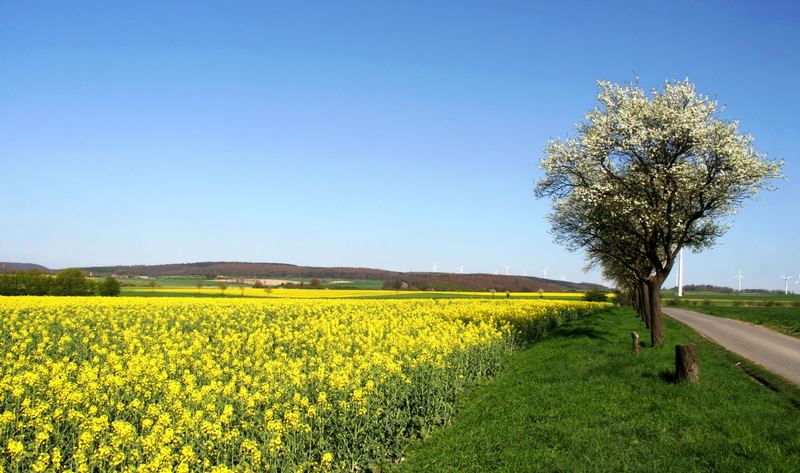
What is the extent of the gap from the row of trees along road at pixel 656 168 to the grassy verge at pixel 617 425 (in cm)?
809

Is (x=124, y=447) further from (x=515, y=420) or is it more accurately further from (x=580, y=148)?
(x=580, y=148)

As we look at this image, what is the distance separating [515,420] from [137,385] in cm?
816

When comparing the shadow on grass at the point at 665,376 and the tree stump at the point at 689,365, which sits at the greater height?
the tree stump at the point at 689,365

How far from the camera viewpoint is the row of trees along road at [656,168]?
2492cm

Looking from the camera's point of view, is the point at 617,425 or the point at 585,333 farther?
the point at 585,333

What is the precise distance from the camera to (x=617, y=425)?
13.1m

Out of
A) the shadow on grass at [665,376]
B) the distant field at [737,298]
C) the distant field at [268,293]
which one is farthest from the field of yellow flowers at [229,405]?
the distant field at [737,298]

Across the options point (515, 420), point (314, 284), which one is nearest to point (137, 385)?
point (515, 420)

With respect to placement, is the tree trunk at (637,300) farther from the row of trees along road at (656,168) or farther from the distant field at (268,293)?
the distant field at (268,293)

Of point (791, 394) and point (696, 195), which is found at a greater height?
point (696, 195)

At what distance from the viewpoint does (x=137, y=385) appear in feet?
40.7

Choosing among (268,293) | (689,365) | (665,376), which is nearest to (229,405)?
(689,365)

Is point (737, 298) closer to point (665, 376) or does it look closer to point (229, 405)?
point (665, 376)

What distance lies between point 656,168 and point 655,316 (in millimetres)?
6267
